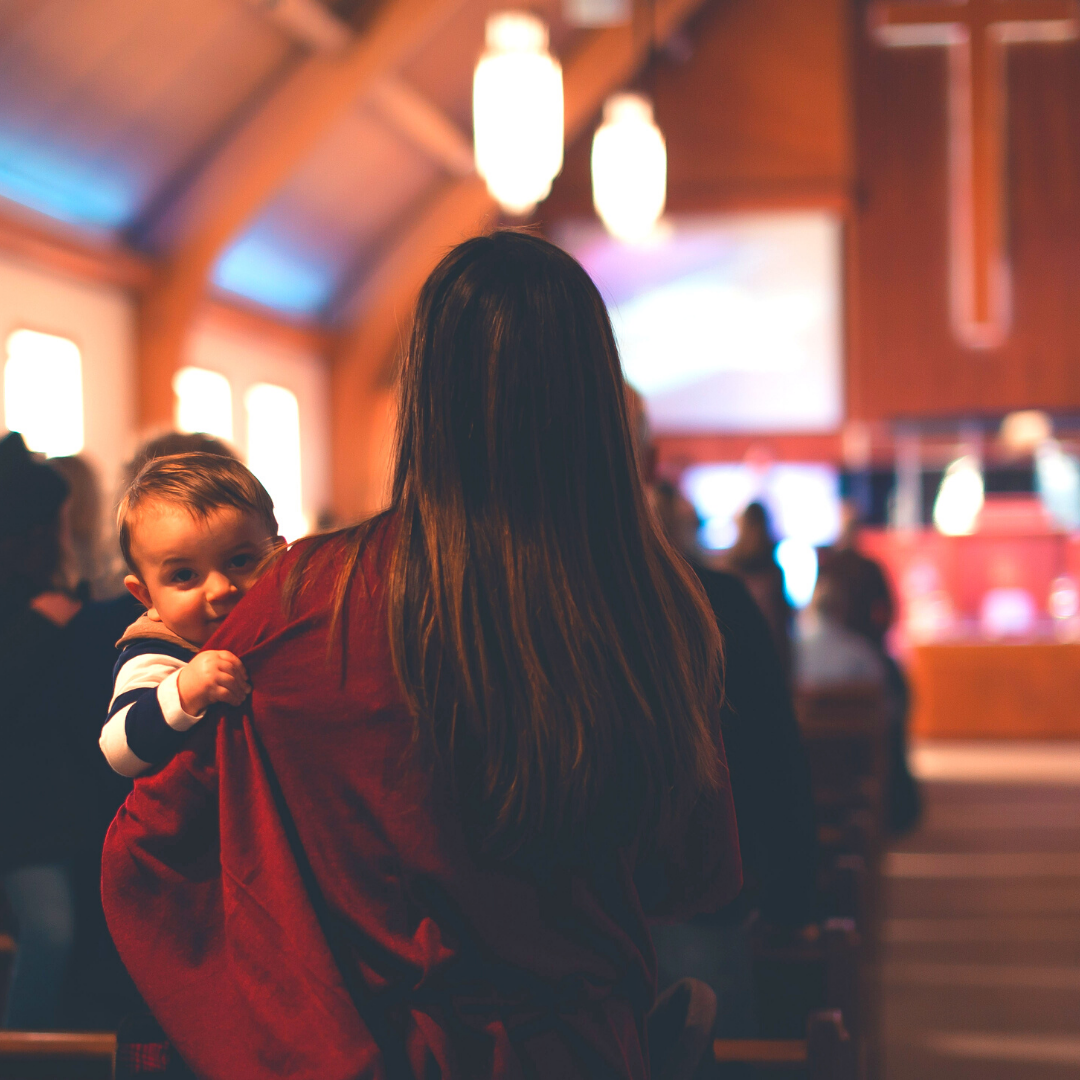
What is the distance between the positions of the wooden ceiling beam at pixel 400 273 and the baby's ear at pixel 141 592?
30.4 ft

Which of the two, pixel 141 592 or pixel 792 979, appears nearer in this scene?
pixel 141 592

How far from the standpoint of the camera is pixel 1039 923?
18.3ft

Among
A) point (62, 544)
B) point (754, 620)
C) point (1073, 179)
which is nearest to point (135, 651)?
point (62, 544)

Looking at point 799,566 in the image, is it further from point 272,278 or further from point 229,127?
point 229,127

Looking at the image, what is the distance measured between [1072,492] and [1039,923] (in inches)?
269

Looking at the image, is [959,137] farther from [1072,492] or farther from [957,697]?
[957,697]

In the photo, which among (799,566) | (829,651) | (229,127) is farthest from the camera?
(799,566)

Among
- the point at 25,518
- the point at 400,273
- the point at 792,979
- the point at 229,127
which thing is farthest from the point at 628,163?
the point at 400,273

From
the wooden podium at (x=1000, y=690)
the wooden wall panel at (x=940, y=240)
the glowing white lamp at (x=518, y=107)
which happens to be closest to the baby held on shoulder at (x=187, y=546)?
the glowing white lamp at (x=518, y=107)

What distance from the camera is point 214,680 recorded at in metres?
1.15

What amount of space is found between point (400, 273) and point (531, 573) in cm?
1015

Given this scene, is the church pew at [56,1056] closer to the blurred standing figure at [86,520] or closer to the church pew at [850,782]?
the blurred standing figure at [86,520]

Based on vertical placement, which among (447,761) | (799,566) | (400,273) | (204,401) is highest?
(400,273)

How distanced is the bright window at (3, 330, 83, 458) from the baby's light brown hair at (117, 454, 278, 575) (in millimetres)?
5675
